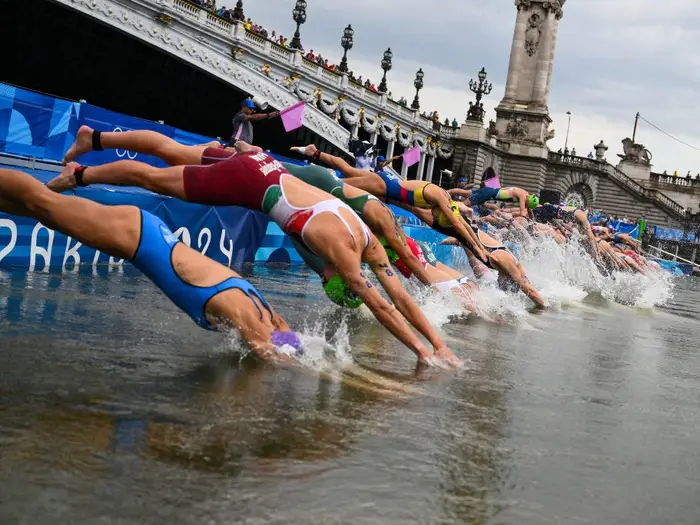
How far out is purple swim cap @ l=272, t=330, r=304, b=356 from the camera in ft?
20.7

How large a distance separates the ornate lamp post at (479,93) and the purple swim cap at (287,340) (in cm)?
6268

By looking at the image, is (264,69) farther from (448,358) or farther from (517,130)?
(517,130)

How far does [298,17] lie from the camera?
51.0 metres

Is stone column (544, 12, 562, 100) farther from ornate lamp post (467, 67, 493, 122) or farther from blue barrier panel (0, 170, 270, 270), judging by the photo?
blue barrier panel (0, 170, 270, 270)

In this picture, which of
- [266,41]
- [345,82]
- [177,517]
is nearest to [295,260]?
[177,517]

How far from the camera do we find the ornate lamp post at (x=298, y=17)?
165 feet

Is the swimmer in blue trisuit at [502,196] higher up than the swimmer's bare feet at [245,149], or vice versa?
the swimmer in blue trisuit at [502,196]

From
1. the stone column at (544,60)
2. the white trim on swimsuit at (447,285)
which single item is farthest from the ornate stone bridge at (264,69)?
the white trim on swimsuit at (447,285)

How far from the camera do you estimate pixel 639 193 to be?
265 feet

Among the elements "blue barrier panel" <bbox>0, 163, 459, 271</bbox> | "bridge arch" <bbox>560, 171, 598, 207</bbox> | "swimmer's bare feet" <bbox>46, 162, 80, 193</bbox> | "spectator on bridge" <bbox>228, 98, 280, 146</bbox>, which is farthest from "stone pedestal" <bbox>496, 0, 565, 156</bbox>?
"swimmer's bare feet" <bbox>46, 162, 80, 193</bbox>

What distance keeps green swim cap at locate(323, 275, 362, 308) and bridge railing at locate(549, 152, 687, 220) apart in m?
75.4

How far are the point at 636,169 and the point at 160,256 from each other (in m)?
89.6

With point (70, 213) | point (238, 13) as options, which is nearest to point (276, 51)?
point (238, 13)

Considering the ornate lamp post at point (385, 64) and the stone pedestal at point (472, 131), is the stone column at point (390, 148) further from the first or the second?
the stone pedestal at point (472, 131)
